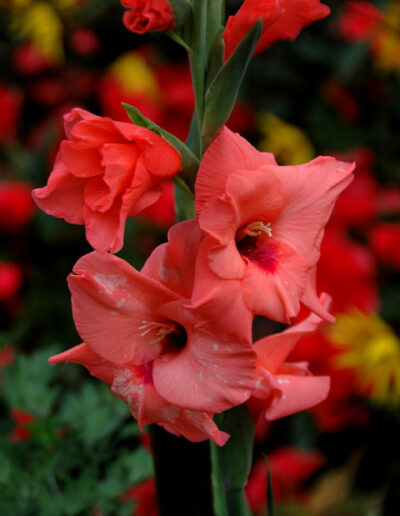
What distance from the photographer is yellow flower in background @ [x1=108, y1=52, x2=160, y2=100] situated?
6.05 ft

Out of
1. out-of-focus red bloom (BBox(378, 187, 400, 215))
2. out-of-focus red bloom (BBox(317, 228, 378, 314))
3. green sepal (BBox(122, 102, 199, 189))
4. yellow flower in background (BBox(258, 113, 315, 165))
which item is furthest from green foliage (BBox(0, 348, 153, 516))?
yellow flower in background (BBox(258, 113, 315, 165))

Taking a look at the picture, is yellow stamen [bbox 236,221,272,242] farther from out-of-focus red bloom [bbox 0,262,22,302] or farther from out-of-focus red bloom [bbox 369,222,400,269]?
out-of-focus red bloom [bbox 0,262,22,302]

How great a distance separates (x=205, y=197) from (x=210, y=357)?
106 millimetres

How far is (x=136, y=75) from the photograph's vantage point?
1.89m

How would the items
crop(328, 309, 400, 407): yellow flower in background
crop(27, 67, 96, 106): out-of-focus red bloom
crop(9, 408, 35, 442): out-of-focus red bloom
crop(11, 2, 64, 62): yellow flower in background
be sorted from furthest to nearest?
crop(27, 67, 96, 106): out-of-focus red bloom, crop(11, 2, 64, 62): yellow flower in background, crop(328, 309, 400, 407): yellow flower in background, crop(9, 408, 35, 442): out-of-focus red bloom

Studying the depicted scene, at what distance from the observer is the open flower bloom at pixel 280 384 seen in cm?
47

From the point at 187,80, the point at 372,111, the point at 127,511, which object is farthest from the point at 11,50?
the point at 127,511

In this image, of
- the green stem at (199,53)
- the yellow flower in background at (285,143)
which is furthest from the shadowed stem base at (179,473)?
the yellow flower in background at (285,143)

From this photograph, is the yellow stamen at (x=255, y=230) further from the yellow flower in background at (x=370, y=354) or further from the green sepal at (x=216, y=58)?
the yellow flower in background at (x=370, y=354)

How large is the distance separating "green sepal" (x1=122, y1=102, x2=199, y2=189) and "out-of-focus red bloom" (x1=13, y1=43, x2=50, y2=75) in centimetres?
154

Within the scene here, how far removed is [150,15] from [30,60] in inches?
62.6

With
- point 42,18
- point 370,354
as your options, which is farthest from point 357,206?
point 42,18

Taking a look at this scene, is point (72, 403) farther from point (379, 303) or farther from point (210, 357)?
point (379, 303)

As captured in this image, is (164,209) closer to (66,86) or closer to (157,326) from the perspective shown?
(66,86)
